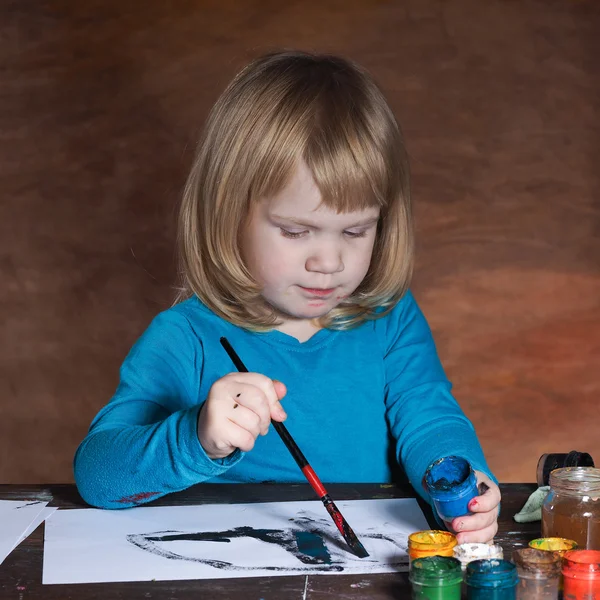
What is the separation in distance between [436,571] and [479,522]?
0.20 meters

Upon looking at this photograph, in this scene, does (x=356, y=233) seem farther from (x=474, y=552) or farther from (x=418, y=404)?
(x=474, y=552)

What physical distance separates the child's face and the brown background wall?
1082 mm

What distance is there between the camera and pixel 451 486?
1122mm

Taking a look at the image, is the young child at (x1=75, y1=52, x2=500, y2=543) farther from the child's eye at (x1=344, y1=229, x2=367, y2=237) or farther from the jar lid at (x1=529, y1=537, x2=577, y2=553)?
the jar lid at (x1=529, y1=537, x2=577, y2=553)

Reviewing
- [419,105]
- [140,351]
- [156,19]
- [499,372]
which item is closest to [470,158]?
[419,105]

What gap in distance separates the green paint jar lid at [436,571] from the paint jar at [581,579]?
103mm

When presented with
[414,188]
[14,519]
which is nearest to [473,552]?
[14,519]

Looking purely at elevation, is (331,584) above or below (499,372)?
below

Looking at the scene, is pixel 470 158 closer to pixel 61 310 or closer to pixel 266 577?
pixel 61 310

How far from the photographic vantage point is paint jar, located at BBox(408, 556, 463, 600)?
91 cm

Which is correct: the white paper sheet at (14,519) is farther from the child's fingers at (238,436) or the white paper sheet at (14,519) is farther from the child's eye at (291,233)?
the child's eye at (291,233)

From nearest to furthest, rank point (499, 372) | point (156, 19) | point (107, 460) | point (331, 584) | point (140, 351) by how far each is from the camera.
Result: point (331, 584), point (107, 460), point (140, 351), point (156, 19), point (499, 372)

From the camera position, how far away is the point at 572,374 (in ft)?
8.55

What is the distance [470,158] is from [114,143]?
0.92 metres
